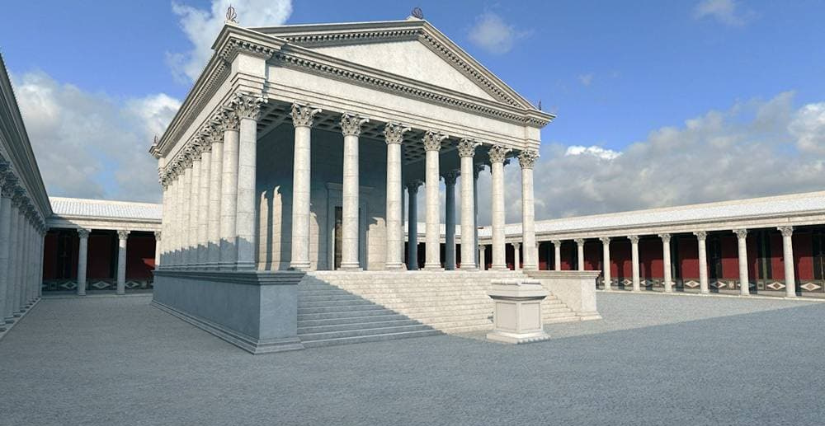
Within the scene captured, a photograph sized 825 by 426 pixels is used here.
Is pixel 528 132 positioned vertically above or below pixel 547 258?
above

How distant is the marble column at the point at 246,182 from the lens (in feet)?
63.0

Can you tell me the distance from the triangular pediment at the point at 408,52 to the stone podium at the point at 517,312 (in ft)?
42.9

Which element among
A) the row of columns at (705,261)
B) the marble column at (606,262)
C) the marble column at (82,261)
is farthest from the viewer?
the marble column at (606,262)

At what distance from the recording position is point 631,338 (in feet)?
52.6

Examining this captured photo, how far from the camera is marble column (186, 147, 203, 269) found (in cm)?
2634

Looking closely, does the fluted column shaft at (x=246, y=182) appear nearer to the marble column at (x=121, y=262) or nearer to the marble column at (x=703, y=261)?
the marble column at (x=121, y=262)

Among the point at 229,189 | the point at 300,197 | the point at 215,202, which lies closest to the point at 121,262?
the point at 215,202

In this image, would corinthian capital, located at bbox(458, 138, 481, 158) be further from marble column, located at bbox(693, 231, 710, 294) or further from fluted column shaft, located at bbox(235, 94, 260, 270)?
marble column, located at bbox(693, 231, 710, 294)

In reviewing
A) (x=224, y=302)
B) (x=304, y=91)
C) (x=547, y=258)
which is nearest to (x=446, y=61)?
(x=304, y=91)

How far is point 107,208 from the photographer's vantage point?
4775cm

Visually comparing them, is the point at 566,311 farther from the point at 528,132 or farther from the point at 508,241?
the point at 508,241

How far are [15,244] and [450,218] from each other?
22.9m

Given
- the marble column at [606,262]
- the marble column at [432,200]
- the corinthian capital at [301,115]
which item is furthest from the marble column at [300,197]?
the marble column at [606,262]

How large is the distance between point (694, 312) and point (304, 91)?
2153cm
